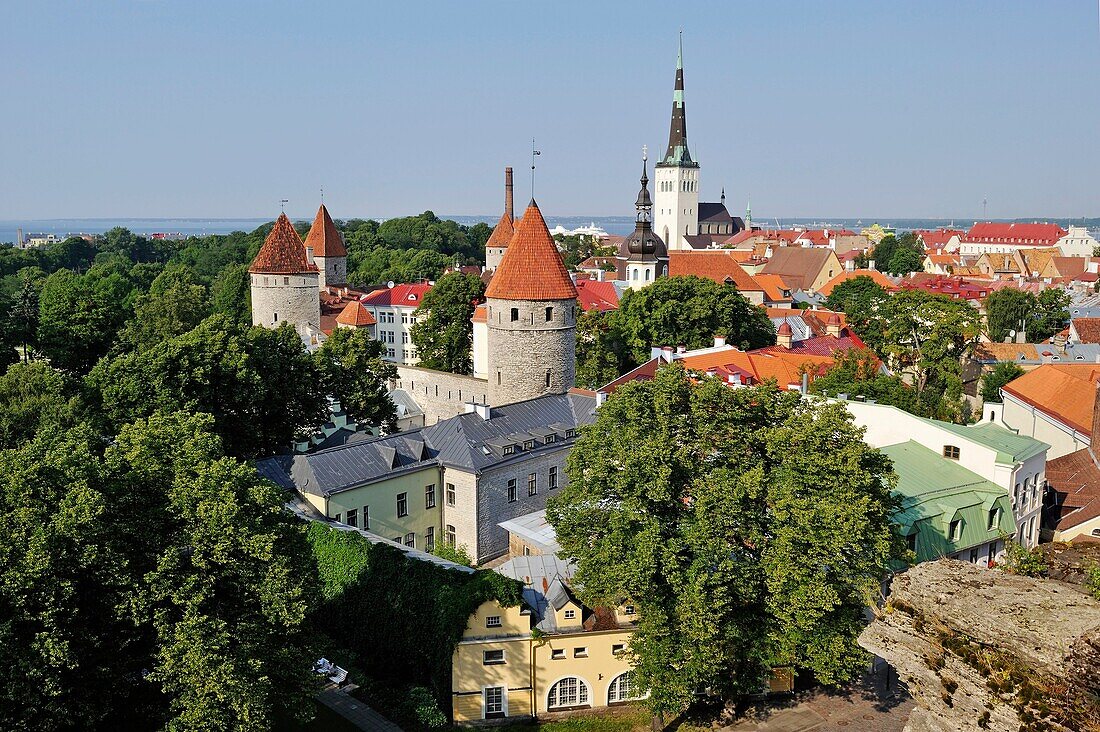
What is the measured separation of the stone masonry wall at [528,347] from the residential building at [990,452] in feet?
34.8

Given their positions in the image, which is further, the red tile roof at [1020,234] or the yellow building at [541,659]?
the red tile roof at [1020,234]

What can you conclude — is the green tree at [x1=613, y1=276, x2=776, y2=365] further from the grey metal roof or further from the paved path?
the paved path

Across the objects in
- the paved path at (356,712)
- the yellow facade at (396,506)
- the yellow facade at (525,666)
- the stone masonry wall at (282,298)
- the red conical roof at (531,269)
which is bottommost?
the paved path at (356,712)

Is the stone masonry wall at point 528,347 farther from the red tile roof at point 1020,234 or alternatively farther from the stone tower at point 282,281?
the red tile roof at point 1020,234

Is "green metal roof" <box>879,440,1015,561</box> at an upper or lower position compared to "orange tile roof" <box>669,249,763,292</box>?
lower

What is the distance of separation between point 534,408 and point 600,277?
150 ft

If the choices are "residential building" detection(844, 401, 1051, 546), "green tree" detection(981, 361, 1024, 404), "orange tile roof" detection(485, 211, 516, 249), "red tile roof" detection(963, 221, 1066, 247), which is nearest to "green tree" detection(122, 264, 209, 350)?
"orange tile roof" detection(485, 211, 516, 249)

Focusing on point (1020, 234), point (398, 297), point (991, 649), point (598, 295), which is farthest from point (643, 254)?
point (1020, 234)

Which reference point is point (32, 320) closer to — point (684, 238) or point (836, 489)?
point (836, 489)

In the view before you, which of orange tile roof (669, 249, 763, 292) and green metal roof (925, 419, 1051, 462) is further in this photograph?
orange tile roof (669, 249, 763, 292)

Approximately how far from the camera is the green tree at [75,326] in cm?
4462

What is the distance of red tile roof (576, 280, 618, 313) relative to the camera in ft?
188

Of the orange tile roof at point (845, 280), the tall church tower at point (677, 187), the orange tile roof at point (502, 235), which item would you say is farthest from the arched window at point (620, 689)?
the tall church tower at point (677, 187)

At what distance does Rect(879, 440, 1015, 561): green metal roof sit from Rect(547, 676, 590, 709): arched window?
27.3 feet
